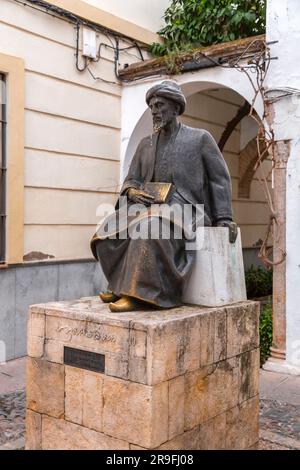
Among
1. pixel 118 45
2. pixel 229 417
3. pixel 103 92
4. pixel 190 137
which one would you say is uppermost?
pixel 118 45

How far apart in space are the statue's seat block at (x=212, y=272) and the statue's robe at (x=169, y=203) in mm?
78

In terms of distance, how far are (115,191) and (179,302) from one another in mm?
4268

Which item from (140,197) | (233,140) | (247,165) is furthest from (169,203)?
(247,165)

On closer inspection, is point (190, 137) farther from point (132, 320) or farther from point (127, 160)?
point (127, 160)

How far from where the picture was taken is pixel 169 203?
11.7ft

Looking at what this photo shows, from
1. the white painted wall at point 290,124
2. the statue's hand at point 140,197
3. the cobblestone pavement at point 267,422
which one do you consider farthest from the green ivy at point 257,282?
the statue's hand at point 140,197

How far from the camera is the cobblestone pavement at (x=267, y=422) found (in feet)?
12.8

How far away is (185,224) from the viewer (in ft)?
11.4

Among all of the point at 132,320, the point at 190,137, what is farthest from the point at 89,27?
the point at 132,320

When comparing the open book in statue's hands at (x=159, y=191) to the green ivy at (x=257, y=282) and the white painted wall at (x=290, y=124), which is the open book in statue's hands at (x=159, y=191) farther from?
the green ivy at (x=257, y=282)

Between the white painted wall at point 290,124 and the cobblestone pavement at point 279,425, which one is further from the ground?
the white painted wall at point 290,124

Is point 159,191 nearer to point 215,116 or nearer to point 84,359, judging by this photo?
point 84,359

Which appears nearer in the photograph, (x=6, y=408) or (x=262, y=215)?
(x=6, y=408)

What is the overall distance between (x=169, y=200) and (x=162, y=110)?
1.99ft
